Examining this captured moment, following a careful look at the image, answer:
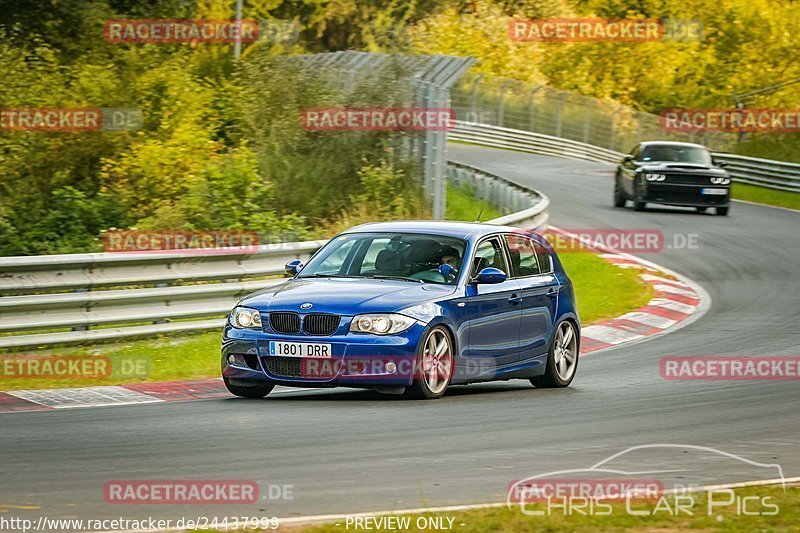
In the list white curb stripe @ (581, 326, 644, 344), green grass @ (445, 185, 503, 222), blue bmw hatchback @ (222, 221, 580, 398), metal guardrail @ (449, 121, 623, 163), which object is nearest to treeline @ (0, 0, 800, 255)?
green grass @ (445, 185, 503, 222)

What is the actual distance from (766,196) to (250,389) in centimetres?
3049

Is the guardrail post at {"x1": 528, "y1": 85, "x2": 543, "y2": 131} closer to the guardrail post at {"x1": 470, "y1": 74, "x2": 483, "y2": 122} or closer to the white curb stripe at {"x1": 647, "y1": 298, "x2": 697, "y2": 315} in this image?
the guardrail post at {"x1": 470, "y1": 74, "x2": 483, "y2": 122}

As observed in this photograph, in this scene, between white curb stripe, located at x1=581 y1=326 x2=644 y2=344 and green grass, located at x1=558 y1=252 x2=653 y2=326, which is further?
green grass, located at x1=558 y1=252 x2=653 y2=326

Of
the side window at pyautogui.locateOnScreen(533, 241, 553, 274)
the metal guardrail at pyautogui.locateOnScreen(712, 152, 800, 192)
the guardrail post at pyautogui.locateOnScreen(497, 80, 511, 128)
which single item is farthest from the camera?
the guardrail post at pyautogui.locateOnScreen(497, 80, 511, 128)

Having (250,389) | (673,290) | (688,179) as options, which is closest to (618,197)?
(688,179)

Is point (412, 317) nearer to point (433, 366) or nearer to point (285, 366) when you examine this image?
point (433, 366)

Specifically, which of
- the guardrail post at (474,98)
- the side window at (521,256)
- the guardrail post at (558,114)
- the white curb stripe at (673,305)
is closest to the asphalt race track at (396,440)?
the side window at (521,256)

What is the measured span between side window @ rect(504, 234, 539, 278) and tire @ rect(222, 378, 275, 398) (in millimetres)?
2565

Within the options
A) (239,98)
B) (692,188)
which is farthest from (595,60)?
(239,98)

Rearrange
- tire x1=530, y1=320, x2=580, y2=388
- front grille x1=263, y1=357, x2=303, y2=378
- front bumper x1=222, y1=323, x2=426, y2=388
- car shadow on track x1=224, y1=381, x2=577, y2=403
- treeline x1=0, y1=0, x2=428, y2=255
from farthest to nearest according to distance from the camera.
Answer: treeline x1=0, y1=0, x2=428, y2=255
tire x1=530, y1=320, x2=580, y2=388
car shadow on track x1=224, y1=381, x2=577, y2=403
front grille x1=263, y1=357, x2=303, y2=378
front bumper x1=222, y1=323, x2=426, y2=388

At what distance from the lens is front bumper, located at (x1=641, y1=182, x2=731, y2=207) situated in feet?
102

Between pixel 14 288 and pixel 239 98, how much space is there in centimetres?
1422

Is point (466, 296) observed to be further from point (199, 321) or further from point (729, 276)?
point (729, 276)

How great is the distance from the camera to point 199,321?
14742 millimetres
